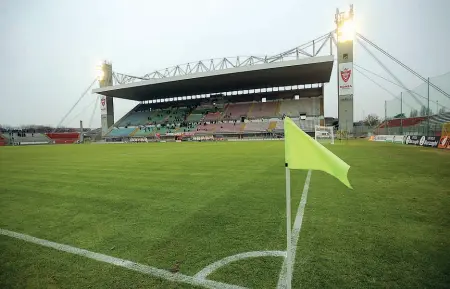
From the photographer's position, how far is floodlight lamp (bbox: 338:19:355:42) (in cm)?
4538

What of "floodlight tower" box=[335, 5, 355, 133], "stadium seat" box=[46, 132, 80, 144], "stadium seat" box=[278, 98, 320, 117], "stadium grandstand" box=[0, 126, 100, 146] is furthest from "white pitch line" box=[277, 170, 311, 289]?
"stadium seat" box=[46, 132, 80, 144]

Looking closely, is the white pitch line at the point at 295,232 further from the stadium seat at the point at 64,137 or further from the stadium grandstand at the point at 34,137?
the stadium seat at the point at 64,137

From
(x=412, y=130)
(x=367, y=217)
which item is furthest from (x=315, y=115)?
(x=367, y=217)

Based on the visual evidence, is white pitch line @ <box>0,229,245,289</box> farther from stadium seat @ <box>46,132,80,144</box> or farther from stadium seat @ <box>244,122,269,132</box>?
stadium seat @ <box>46,132,80,144</box>

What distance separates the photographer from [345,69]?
44.6 meters

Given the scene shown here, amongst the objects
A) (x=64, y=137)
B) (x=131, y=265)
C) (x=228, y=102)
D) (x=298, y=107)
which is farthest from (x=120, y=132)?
(x=131, y=265)

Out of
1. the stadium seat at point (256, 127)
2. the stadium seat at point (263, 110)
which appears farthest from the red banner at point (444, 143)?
the stadium seat at point (263, 110)

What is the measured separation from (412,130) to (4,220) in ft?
103

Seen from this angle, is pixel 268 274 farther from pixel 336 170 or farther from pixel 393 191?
pixel 393 191

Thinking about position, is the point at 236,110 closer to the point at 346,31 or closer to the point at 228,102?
the point at 228,102

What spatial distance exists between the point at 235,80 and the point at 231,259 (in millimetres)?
53248

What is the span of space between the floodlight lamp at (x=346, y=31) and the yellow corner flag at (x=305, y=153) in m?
51.5

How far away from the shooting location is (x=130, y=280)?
263 centimetres

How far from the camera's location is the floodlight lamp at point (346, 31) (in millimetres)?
45375
